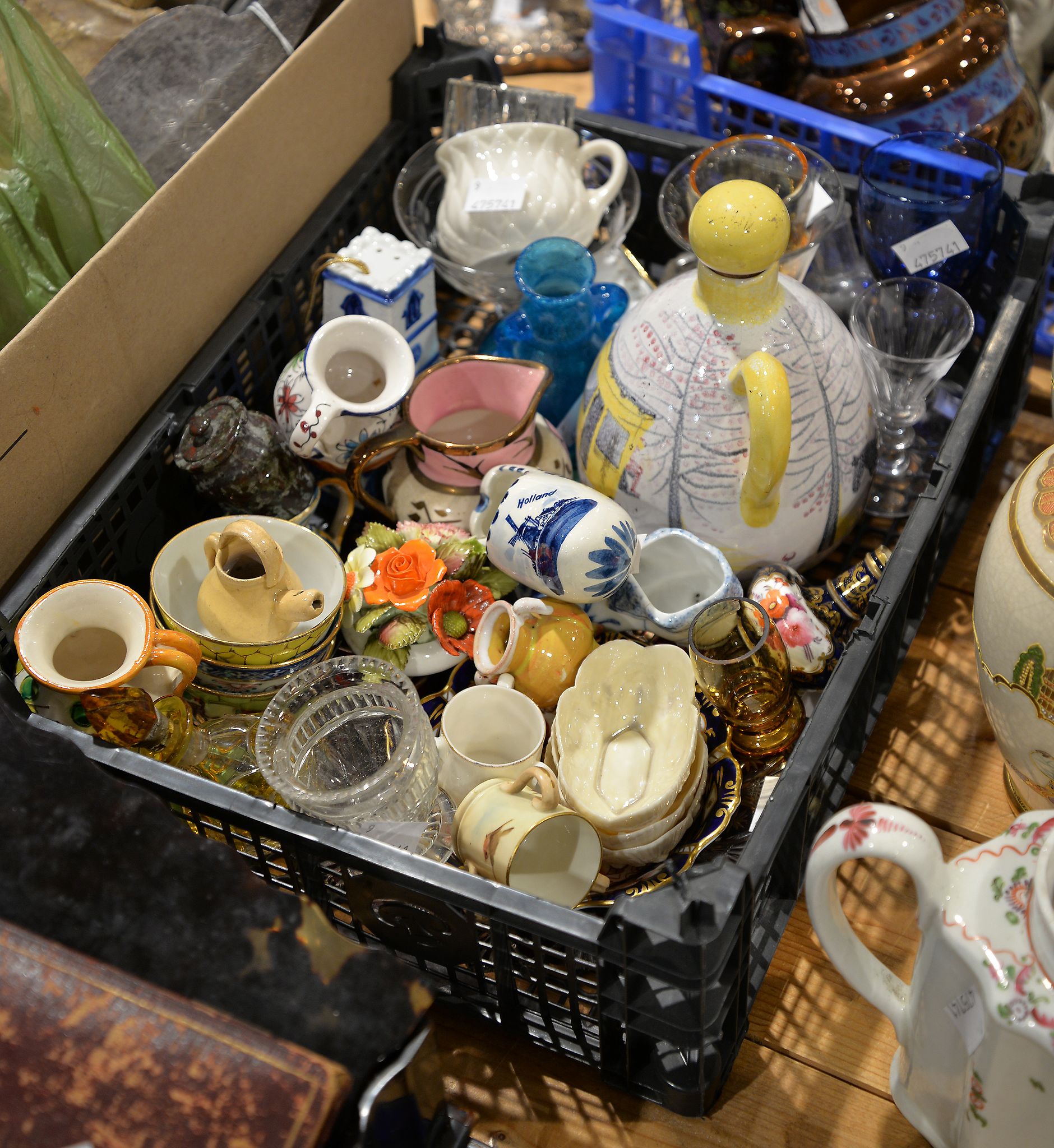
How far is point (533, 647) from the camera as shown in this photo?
0.73m

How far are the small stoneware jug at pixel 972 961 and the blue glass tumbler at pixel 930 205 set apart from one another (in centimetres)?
52

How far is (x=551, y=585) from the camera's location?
0.72 metres

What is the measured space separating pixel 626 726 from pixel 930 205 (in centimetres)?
45

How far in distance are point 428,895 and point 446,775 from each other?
104 mm

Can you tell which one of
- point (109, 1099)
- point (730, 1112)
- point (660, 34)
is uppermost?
point (660, 34)

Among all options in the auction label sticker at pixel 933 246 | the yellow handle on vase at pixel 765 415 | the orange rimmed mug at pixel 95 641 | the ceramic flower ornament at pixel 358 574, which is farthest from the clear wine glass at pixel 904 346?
the orange rimmed mug at pixel 95 641

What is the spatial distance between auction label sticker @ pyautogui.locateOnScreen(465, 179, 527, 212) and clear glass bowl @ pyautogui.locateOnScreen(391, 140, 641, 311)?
0.13ft

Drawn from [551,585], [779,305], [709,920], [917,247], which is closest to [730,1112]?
[709,920]

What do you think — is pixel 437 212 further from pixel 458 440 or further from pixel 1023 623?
pixel 1023 623

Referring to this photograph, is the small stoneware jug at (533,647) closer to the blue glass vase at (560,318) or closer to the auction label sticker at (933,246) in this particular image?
the blue glass vase at (560,318)

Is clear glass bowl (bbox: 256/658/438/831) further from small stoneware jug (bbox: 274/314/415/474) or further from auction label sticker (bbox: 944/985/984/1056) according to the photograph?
auction label sticker (bbox: 944/985/984/1056)

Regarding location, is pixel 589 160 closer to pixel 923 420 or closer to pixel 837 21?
pixel 837 21

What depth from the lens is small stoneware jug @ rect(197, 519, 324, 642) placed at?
2.31 feet

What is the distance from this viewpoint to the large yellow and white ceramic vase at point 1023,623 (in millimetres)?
601
